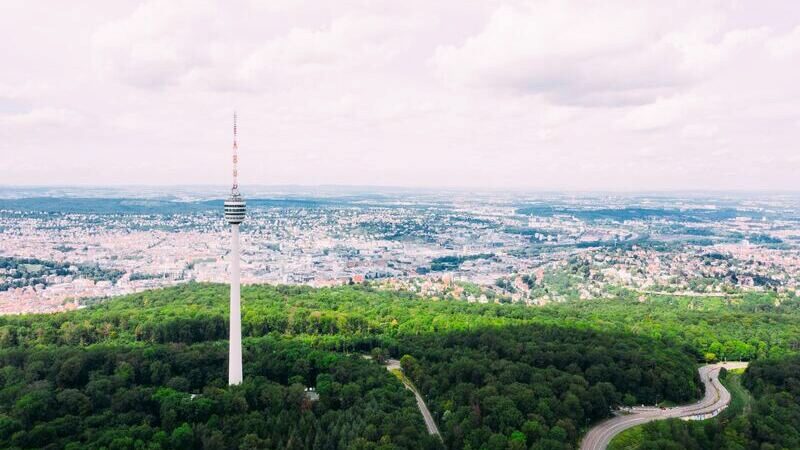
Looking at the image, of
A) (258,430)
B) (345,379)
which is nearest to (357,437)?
(258,430)

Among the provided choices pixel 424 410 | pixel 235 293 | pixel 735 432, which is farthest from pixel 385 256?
pixel 735 432

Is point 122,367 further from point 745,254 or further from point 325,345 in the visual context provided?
point 745,254

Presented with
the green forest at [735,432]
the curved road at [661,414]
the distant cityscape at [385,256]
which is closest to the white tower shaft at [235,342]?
the curved road at [661,414]

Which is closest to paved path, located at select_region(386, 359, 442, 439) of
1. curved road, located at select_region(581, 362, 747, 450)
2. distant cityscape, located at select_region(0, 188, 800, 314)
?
curved road, located at select_region(581, 362, 747, 450)

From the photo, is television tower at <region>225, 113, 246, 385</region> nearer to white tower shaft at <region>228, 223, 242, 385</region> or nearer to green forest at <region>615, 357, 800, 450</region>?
white tower shaft at <region>228, 223, 242, 385</region>

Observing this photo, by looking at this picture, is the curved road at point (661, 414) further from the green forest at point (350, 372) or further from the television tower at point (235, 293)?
the television tower at point (235, 293)

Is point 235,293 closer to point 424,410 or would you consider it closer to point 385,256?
point 424,410
